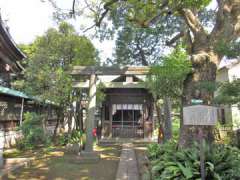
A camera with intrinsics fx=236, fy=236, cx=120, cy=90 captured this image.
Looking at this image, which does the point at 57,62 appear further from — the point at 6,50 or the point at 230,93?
the point at 230,93

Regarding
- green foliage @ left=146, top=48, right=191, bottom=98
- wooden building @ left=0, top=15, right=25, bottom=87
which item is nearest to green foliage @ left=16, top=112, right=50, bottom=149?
wooden building @ left=0, top=15, right=25, bottom=87

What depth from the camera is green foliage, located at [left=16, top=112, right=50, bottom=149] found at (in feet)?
34.2

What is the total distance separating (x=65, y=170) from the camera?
276 inches

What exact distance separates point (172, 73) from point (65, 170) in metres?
4.23

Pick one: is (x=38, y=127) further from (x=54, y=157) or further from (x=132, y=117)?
(x=132, y=117)

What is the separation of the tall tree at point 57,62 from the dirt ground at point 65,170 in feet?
12.1

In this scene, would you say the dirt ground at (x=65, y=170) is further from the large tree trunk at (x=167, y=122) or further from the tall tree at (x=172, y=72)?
the tall tree at (x=172, y=72)

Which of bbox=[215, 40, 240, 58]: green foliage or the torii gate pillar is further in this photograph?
the torii gate pillar

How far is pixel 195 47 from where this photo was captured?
651 cm

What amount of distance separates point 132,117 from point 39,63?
691 centimetres

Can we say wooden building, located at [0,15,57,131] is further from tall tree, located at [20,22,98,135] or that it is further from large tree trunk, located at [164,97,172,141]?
large tree trunk, located at [164,97,172,141]

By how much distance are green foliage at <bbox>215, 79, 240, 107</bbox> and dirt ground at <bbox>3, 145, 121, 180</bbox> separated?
11.2 ft

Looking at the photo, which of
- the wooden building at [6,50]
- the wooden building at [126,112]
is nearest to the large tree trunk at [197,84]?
the wooden building at [6,50]

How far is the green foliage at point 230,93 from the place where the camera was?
539 centimetres
